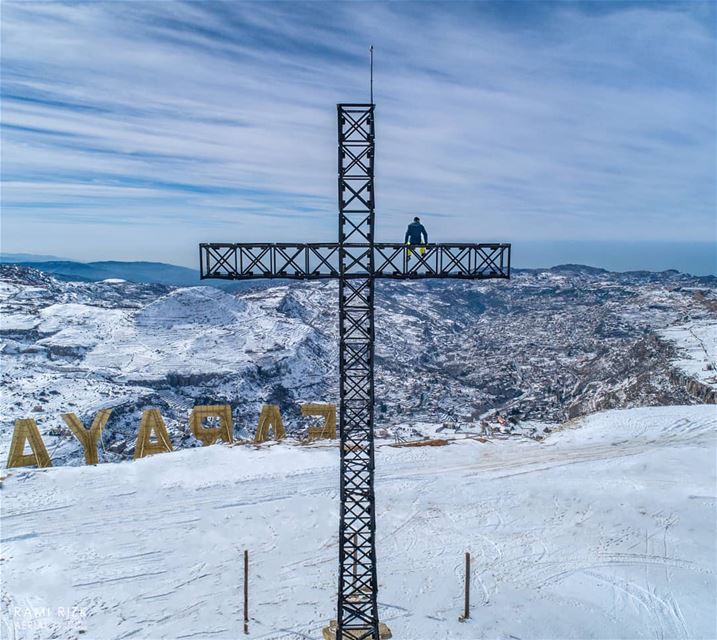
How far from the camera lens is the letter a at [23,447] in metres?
23.7

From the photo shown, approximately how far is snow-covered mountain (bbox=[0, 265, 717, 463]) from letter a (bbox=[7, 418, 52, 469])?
21.9 feet

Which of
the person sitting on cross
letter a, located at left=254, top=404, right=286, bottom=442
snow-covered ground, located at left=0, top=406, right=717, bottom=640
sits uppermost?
the person sitting on cross

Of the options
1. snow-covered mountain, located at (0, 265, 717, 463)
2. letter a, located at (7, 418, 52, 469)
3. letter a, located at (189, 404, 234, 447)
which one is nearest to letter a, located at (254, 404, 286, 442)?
letter a, located at (189, 404, 234, 447)

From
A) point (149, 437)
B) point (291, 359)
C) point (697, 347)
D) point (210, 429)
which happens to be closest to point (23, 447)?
point (149, 437)

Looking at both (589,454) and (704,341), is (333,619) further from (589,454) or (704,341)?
(704,341)

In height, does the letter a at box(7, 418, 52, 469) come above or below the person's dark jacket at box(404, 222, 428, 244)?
below

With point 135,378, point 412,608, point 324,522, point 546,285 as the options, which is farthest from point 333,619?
point 546,285

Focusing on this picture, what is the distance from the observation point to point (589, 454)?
24766 mm

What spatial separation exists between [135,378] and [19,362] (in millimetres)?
8353

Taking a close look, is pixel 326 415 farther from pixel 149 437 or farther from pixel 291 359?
pixel 291 359

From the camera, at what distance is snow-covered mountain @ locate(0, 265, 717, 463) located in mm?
38156

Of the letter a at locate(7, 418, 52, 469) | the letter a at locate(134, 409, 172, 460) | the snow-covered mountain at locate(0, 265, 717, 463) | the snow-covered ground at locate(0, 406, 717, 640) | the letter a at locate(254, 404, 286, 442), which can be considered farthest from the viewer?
the snow-covered mountain at locate(0, 265, 717, 463)

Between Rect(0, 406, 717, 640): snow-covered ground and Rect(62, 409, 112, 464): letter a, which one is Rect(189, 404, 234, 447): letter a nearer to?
Rect(0, 406, 717, 640): snow-covered ground

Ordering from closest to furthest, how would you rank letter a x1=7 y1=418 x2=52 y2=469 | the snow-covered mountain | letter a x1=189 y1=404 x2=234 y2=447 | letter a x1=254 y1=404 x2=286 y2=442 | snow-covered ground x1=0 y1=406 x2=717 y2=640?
1. snow-covered ground x1=0 y1=406 x2=717 y2=640
2. letter a x1=7 y1=418 x2=52 y2=469
3. letter a x1=189 y1=404 x2=234 y2=447
4. letter a x1=254 y1=404 x2=286 y2=442
5. the snow-covered mountain
